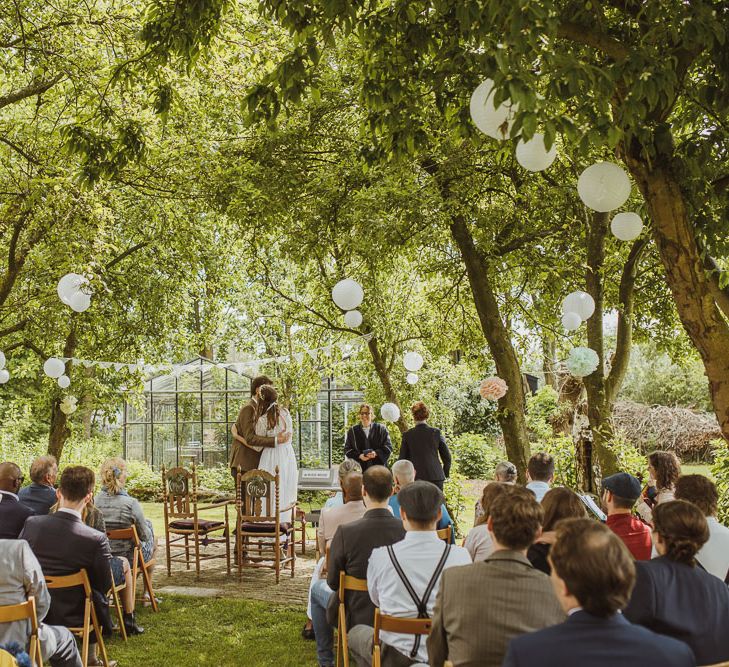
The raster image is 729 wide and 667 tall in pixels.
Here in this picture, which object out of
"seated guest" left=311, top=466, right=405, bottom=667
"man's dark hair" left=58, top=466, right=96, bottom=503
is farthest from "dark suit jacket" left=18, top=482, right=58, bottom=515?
"seated guest" left=311, top=466, right=405, bottom=667

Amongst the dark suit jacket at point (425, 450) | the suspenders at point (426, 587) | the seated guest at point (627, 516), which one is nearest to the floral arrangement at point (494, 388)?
the dark suit jacket at point (425, 450)

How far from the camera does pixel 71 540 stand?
4.77 meters

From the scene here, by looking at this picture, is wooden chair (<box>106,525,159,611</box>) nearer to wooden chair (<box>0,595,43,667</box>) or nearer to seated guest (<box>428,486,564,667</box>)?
wooden chair (<box>0,595,43,667</box>)

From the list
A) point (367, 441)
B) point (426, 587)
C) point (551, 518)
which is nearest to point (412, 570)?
point (426, 587)

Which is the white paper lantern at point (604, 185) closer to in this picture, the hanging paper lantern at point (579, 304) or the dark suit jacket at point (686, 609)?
the dark suit jacket at point (686, 609)

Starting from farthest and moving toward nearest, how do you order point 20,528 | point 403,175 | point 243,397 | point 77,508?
1. point 243,397
2. point 403,175
3. point 20,528
4. point 77,508

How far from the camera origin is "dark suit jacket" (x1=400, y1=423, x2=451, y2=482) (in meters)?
9.05

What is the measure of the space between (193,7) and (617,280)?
779cm

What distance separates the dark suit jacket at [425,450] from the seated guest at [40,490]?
4065 mm

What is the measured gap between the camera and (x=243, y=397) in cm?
1941

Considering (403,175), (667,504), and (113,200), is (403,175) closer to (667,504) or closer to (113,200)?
(113,200)

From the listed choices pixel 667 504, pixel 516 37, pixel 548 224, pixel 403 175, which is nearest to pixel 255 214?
pixel 403 175

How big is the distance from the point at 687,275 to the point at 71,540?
3927mm

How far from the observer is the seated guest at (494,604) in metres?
2.78
